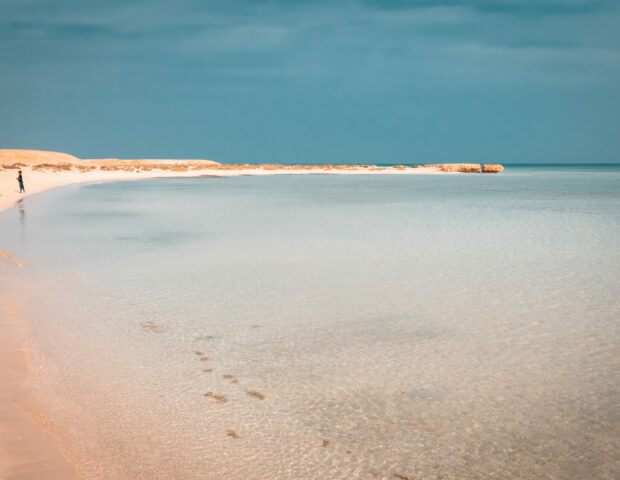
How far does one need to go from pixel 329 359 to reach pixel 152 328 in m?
2.30

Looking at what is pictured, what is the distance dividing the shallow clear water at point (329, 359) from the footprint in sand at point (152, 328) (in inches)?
2.1

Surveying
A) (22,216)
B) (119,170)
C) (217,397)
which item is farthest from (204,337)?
(119,170)

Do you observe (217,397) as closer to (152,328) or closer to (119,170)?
(152,328)

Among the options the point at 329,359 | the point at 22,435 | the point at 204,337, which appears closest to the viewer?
the point at 22,435

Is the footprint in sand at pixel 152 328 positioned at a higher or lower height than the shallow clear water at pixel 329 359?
higher

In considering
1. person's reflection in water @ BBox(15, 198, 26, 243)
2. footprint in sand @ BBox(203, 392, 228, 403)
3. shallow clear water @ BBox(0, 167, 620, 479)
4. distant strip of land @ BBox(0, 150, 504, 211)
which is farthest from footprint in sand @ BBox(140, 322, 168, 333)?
distant strip of land @ BBox(0, 150, 504, 211)

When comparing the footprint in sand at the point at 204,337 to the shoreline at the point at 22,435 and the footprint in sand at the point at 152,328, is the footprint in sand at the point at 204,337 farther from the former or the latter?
the shoreline at the point at 22,435

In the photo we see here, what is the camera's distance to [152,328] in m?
6.70

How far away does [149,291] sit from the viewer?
852 cm

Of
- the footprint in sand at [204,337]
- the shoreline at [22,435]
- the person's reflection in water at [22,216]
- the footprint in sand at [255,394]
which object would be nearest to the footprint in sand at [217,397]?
the footprint in sand at [255,394]

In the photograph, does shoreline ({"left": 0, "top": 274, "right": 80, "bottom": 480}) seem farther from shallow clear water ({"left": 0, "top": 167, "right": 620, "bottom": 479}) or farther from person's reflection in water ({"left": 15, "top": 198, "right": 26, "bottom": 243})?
person's reflection in water ({"left": 15, "top": 198, "right": 26, "bottom": 243})

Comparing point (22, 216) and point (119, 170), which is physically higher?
point (119, 170)

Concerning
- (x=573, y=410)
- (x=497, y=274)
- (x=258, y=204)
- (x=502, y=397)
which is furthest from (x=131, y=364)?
(x=258, y=204)

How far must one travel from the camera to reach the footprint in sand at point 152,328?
21.7ft
